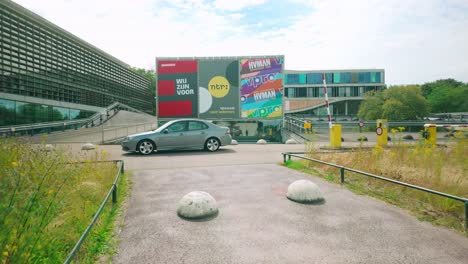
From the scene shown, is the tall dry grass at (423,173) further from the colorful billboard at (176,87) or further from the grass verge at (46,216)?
the colorful billboard at (176,87)

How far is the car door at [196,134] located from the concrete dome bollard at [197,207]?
26.3 ft

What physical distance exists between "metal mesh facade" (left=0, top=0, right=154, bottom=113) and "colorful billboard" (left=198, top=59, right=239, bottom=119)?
17.9m

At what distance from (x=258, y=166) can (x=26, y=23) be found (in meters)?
32.0

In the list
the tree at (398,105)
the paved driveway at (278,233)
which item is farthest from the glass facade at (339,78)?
the paved driveway at (278,233)

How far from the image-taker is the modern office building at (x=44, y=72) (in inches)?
984

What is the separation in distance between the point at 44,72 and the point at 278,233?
35.4 m

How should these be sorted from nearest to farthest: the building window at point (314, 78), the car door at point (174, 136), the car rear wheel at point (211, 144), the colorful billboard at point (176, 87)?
the car door at point (174, 136), the car rear wheel at point (211, 144), the colorful billboard at point (176, 87), the building window at point (314, 78)

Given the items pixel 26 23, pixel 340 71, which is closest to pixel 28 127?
pixel 26 23

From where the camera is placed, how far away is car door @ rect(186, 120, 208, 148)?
40.2 ft

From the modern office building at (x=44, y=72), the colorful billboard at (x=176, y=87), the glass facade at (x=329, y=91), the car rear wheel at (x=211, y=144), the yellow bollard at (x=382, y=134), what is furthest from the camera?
the glass facade at (x=329, y=91)

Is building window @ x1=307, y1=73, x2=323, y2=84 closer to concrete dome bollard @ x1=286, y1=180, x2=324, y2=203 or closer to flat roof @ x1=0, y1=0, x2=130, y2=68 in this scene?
flat roof @ x1=0, y1=0, x2=130, y2=68

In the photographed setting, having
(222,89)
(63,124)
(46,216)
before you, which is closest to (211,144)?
(222,89)

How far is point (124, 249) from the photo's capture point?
3.15 m

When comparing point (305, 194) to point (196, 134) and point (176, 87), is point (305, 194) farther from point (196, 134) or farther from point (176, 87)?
point (176, 87)
